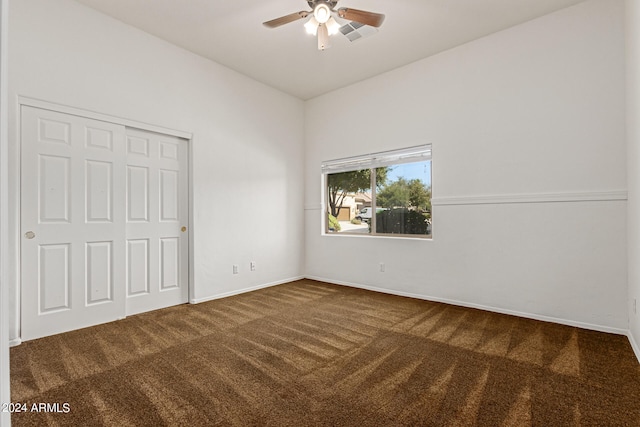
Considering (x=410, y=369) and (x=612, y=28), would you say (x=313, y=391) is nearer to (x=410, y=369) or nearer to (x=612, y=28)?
(x=410, y=369)

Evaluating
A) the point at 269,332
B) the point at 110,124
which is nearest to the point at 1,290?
the point at 269,332

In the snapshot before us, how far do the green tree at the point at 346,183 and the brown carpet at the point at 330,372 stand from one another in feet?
6.85

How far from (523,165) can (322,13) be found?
2535 millimetres

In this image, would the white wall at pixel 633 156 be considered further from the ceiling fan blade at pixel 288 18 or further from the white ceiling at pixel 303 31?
the ceiling fan blade at pixel 288 18

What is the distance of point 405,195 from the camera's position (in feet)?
14.2

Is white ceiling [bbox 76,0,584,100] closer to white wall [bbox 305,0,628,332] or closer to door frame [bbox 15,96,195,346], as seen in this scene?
white wall [bbox 305,0,628,332]

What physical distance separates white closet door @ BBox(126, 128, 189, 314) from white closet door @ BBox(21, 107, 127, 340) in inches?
5.3

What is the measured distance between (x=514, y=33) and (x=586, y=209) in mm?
1991

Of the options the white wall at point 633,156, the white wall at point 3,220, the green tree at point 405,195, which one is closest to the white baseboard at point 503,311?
the white wall at point 633,156

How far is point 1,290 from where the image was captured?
2.22ft

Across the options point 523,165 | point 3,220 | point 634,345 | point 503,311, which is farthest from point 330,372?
point 523,165

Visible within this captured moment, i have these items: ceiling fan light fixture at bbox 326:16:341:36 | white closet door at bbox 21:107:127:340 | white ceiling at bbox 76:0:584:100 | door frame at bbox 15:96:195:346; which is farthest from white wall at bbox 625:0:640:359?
white closet door at bbox 21:107:127:340

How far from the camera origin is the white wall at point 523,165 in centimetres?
288

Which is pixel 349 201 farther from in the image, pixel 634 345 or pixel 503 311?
pixel 634 345
